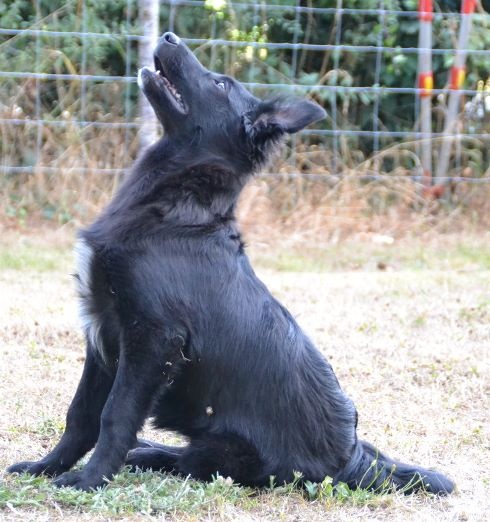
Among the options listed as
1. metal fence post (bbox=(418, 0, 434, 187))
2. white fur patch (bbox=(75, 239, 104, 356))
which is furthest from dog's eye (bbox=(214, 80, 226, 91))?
metal fence post (bbox=(418, 0, 434, 187))

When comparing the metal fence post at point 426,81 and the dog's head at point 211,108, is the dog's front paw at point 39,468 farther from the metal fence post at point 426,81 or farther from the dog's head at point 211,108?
the metal fence post at point 426,81

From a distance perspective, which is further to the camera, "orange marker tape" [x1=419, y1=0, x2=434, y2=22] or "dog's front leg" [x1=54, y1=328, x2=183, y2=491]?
"orange marker tape" [x1=419, y1=0, x2=434, y2=22]

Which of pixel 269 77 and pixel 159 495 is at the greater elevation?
pixel 269 77

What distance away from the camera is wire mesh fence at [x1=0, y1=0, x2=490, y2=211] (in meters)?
8.52

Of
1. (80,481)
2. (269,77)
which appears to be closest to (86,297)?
(80,481)

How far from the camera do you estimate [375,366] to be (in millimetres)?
4953

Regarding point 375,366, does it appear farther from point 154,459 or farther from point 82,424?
point 82,424

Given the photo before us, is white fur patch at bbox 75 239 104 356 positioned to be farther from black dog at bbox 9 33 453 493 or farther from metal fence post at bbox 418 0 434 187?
metal fence post at bbox 418 0 434 187

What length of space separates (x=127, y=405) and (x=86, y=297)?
43 cm

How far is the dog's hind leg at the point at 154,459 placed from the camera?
341 centimetres

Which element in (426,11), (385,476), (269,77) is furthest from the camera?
(269,77)

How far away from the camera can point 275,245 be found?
26.6 feet

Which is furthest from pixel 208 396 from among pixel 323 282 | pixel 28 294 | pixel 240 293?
pixel 323 282

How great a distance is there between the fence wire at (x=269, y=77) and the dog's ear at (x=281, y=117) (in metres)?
4.81
